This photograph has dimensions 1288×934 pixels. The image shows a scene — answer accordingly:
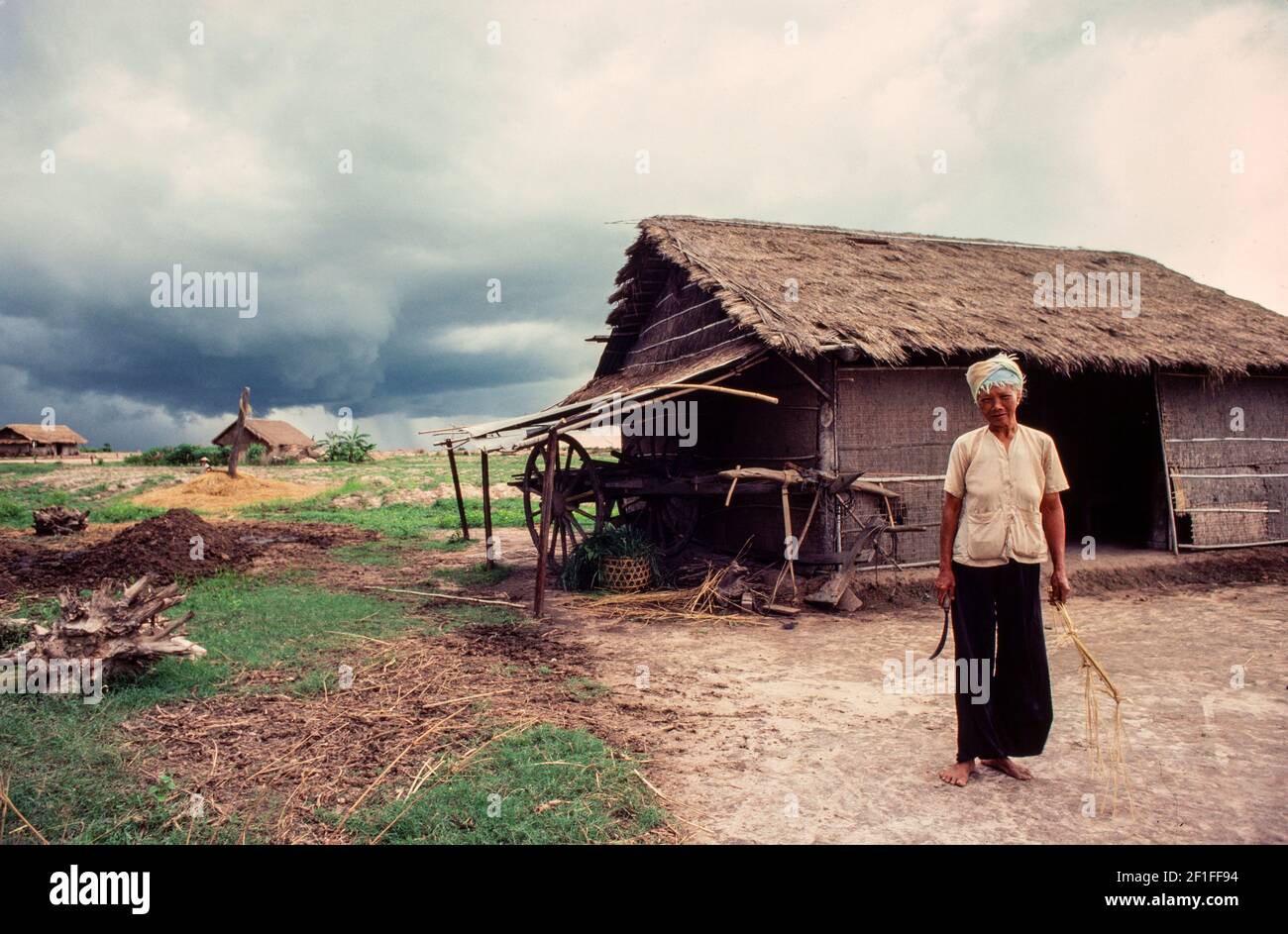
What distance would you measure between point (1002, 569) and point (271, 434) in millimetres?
44707

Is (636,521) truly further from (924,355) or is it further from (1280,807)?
(1280,807)

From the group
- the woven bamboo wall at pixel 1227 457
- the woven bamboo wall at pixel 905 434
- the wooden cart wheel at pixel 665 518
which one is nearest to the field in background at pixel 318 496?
the wooden cart wheel at pixel 665 518

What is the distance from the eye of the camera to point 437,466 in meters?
36.4

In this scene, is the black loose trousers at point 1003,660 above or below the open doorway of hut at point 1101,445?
below

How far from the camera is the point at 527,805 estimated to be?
11.3 ft

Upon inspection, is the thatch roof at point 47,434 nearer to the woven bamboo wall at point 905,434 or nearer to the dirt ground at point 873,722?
the dirt ground at point 873,722

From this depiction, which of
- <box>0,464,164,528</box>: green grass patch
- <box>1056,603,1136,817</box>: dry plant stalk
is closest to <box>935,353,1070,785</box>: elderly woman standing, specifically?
<box>1056,603,1136,817</box>: dry plant stalk

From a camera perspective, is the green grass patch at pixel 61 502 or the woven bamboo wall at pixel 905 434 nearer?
the woven bamboo wall at pixel 905 434

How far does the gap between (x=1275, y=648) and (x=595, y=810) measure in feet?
21.0

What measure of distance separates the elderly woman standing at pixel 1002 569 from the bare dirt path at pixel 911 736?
29 centimetres

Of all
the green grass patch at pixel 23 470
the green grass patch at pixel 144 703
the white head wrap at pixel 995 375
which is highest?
the green grass patch at pixel 23 470

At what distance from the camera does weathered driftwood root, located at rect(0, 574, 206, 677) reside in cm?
500

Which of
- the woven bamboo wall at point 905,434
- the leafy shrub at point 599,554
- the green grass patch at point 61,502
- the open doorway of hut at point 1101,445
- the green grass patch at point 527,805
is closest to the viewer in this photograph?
the green grass patch at point 527,805

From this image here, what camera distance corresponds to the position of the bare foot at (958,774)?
12.1 feet
